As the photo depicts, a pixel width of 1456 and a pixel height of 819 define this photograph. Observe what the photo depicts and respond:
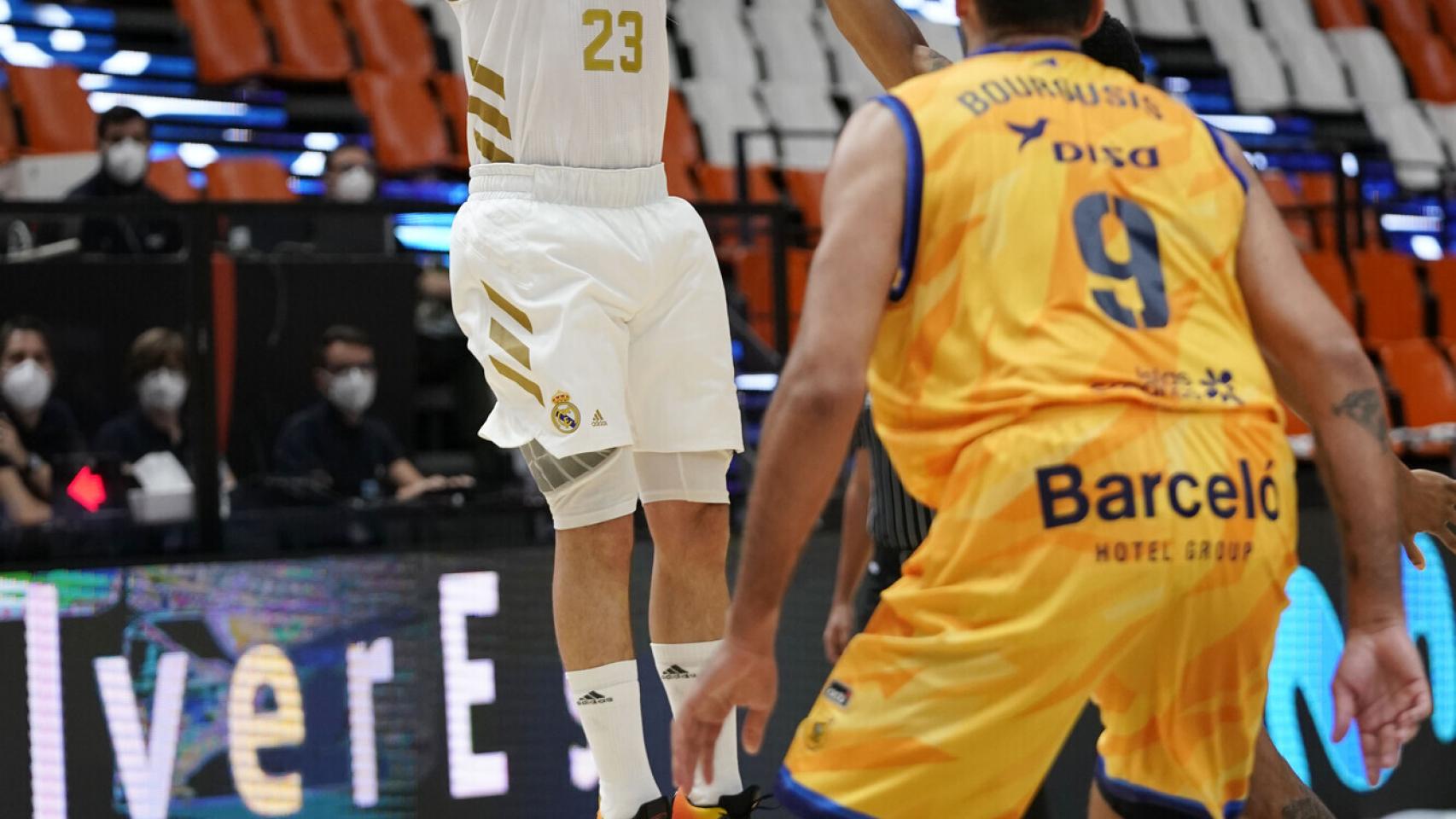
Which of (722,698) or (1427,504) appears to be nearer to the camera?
(722,698)

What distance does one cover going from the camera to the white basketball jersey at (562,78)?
3020mm

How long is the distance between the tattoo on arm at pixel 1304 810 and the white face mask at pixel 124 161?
5845 mm

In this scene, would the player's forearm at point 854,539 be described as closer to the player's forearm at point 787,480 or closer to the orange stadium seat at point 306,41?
the player's forearm at point 787,480

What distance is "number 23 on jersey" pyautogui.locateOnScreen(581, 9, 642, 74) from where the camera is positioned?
3033 millimetres

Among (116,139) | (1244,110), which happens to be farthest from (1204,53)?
(116,139)

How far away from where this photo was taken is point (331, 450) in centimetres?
492

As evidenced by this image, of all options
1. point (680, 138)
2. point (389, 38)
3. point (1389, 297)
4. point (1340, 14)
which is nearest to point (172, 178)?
point (389, 38)

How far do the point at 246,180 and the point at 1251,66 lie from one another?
321 inches

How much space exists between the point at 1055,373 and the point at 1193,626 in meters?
0.33

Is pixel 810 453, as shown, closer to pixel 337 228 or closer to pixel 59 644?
pixel 59 644

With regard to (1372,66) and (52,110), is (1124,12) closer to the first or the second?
(1372,66)

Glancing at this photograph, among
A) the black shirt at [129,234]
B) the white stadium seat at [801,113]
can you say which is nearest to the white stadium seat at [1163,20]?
the white stadium seat at [801,113]

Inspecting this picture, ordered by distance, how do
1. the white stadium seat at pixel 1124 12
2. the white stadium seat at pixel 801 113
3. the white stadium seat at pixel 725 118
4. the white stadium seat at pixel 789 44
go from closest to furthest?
the white stadium seat at pixel 725 118, the white stadium seat at pixel 801 113, the white stadium seat at pixel 789 44, the white stadium seat at pixel 1124 12

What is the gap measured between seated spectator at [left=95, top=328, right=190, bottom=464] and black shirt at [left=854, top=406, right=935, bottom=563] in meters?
2.28
